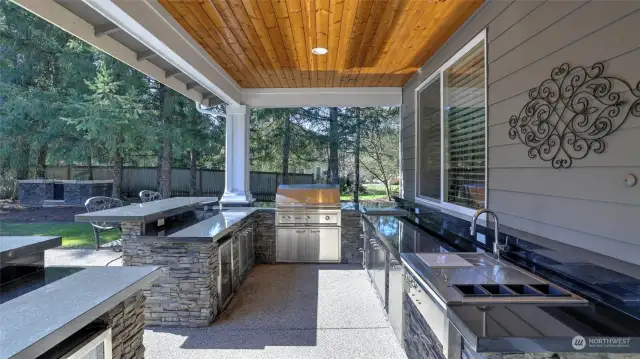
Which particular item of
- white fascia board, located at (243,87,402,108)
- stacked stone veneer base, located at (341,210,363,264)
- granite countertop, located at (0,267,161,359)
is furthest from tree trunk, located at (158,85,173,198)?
granite countertop, located at (0,267,161,359)

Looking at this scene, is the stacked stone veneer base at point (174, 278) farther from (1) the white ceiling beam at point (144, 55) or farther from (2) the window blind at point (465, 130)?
(2) the window blind at point (465, 130)

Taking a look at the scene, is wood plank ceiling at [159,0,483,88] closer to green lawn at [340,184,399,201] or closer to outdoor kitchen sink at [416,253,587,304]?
outdoor kitchen sink at [416,253,587,304]

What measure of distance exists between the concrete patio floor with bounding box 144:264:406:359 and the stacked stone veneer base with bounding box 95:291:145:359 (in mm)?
1168

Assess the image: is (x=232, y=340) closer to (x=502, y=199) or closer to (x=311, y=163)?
(x=502, y=199)

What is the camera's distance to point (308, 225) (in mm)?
5066

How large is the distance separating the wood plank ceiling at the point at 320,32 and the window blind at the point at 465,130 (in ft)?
1.33

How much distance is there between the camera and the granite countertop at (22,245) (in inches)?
57.4

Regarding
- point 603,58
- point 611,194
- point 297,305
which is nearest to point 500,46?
point 603,58

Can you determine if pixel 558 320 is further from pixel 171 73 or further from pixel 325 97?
pixel 325 97

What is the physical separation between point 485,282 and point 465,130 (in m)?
1.86

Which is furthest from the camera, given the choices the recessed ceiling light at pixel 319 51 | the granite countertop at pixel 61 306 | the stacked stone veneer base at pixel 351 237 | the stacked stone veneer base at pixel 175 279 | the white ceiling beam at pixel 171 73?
the stacked stone veneer base at pixel 351 237

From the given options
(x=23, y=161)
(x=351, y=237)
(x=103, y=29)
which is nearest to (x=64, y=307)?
(x=103, y=29)

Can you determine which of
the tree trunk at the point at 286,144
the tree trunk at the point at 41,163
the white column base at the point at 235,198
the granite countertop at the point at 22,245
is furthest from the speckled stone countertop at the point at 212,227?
the tree trunk at the point at 41,163

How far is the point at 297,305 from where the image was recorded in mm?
3531
